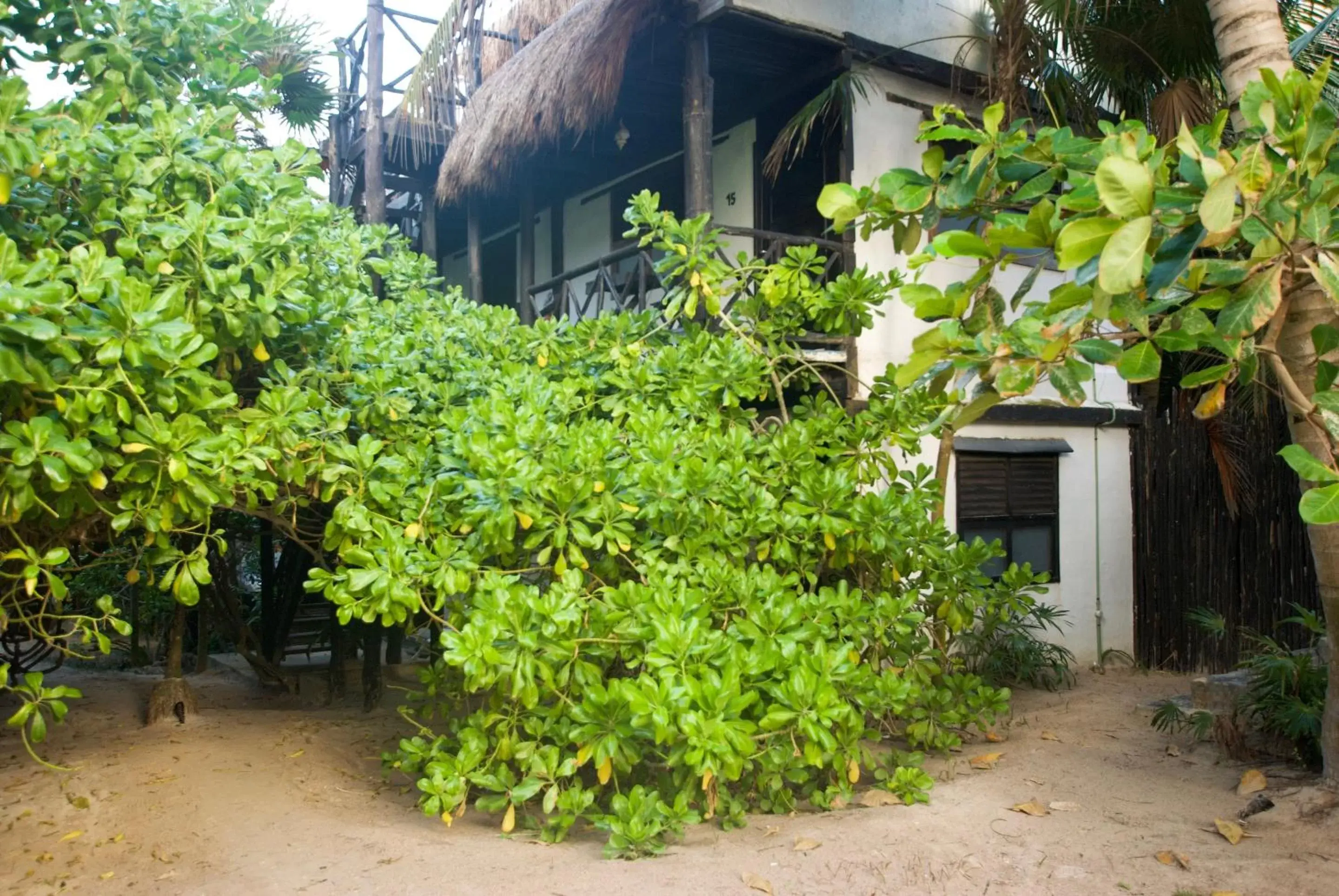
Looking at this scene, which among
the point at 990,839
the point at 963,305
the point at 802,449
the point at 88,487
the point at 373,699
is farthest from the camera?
the point at 373,699

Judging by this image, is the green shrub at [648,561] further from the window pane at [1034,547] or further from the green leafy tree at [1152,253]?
the window pane at [1034,547]

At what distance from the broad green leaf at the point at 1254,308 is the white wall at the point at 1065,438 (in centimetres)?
504

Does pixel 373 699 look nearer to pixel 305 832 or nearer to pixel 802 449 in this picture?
pixel 305 832

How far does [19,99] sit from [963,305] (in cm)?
312

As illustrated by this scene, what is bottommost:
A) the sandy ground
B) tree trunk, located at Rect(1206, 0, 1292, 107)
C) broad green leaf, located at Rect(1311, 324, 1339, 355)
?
the sandy ground

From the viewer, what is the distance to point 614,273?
396 inches

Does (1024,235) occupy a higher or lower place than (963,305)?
higher

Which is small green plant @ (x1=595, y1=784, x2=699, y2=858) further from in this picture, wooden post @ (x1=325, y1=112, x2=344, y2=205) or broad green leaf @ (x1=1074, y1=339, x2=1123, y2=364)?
wooden post @ (x1=325, y1=112, x2=344, y2=205)

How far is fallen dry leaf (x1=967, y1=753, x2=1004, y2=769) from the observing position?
5.48m

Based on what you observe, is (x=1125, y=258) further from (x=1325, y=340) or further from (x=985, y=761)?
(x=985, y=761)

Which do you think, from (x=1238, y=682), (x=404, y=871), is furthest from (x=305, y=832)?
(x=1238, y=682)

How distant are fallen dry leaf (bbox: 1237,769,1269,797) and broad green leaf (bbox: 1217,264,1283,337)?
2981 millimetres

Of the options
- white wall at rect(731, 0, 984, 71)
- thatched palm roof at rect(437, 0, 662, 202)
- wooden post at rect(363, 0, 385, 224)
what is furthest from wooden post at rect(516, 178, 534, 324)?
white wall at rect(731, 0, 984, 71)

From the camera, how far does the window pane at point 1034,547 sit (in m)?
8.57
